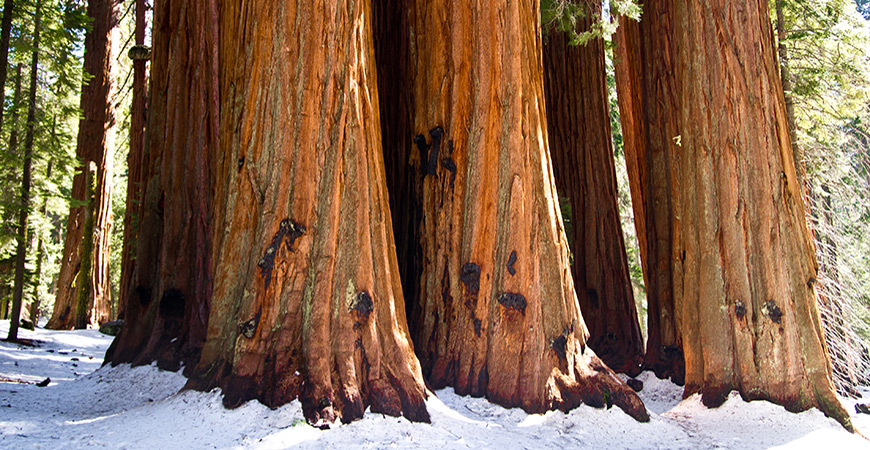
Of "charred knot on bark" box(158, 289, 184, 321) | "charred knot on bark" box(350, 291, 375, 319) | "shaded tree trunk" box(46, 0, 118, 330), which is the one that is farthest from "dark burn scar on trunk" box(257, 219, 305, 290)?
"shaded tree trunk" box(46, 0, 118, 330)

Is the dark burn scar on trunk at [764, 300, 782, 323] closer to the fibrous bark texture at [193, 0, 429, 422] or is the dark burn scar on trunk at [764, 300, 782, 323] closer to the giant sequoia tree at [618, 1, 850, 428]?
the giant sequoia tree at [618, 1, 850, 428]

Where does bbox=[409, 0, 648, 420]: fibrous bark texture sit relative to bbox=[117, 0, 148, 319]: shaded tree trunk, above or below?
below

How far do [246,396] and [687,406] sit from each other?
3744 mm

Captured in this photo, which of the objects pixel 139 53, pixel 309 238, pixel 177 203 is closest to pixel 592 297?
pixel 309 238

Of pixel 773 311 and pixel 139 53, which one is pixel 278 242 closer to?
pixel 773 311

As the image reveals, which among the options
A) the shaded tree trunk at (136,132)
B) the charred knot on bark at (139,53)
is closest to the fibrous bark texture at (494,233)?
the charred knot on bark at (139,53)

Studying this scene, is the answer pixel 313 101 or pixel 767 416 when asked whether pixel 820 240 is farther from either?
pixel 313 101

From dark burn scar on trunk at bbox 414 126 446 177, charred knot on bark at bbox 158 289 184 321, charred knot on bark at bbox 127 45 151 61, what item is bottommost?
charred knot on bark at bbox 158 289 184 321

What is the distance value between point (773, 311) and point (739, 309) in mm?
252

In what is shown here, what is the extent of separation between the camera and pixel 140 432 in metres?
3.36

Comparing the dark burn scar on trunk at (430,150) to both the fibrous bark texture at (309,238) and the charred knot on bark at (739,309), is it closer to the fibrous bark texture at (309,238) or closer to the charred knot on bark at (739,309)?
the fibrous bark texture at (309,238)

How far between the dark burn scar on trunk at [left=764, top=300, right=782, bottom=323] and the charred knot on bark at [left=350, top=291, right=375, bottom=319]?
338cm

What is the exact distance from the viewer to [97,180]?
36.8 ft

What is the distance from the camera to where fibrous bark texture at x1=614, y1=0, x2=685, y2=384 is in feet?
20.7
